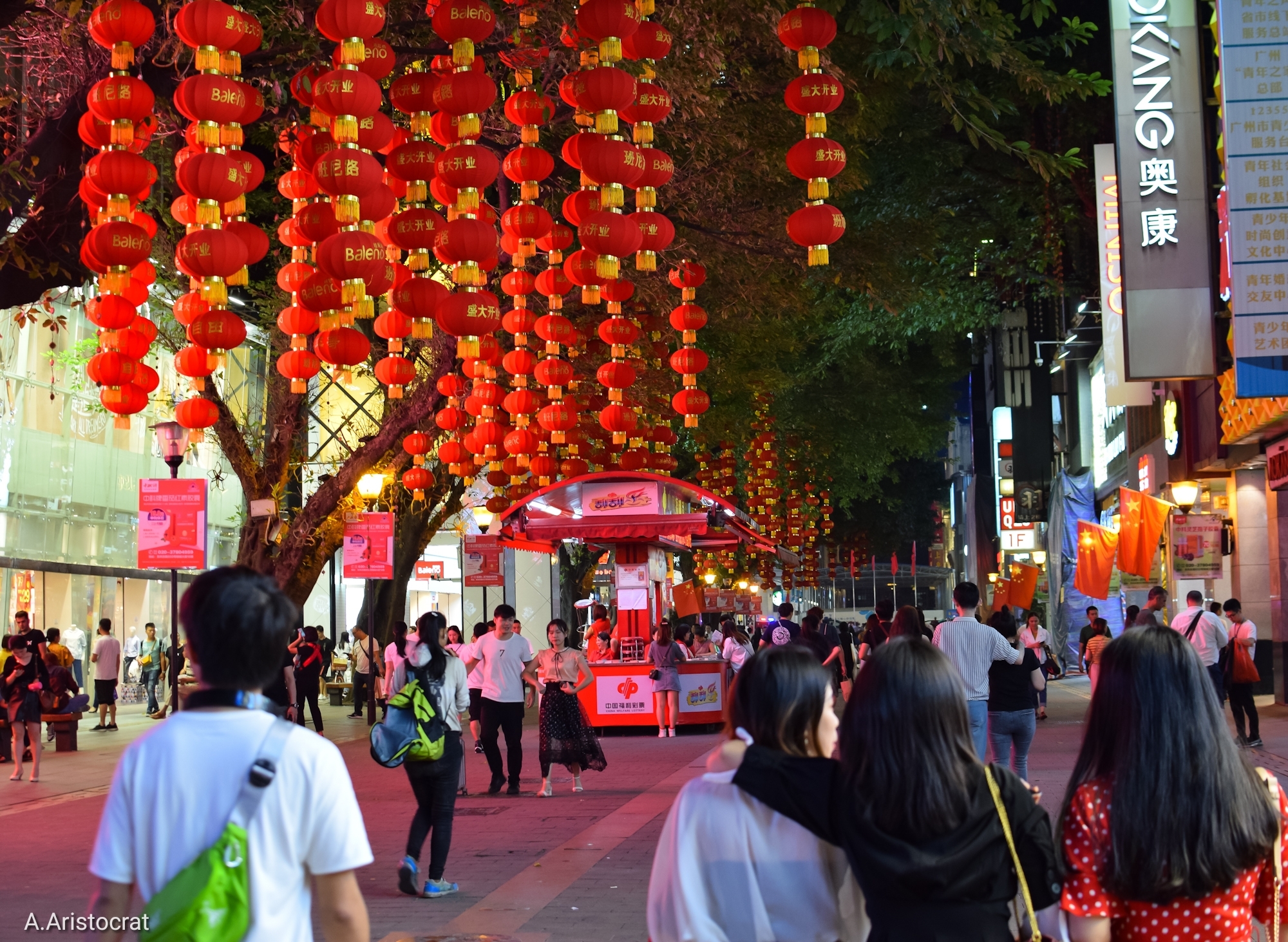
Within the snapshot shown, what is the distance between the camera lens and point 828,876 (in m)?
3.51

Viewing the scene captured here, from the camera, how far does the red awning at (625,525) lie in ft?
74.8

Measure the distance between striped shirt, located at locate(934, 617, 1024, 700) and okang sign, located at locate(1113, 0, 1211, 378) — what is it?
6594 millimetres

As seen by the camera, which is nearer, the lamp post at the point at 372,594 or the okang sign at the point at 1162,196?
the okang sign at the point at 1162,196

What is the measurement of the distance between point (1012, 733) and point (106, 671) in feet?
60.0

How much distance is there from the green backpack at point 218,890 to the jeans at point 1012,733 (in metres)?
8.87

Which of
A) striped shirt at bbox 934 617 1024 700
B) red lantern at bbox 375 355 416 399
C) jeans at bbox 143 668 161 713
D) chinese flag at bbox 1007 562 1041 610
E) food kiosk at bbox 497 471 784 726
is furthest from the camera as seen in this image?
chinese flag at bbox 1007 562 1041 610

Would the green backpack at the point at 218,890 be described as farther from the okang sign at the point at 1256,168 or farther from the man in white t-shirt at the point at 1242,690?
the man in white t-shirt at the point at 1242,690

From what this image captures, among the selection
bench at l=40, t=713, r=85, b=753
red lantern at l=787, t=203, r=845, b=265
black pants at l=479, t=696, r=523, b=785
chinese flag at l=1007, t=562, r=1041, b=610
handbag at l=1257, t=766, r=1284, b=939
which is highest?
red lantern at l=787, t=203, r=845, b=265

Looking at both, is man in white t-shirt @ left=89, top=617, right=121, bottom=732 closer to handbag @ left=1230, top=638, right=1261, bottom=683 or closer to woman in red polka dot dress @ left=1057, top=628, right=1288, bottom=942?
handbag @ left=1230, top=638, right=1261, bottom=683

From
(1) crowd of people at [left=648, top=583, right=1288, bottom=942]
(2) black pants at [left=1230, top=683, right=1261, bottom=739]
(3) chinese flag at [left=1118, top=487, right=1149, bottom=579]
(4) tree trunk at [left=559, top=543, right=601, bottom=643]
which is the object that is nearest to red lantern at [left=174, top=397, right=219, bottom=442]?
(1) crowd of people at [left=648, top=583, right=1288, bottom=942]

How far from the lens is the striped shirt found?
1077 cm

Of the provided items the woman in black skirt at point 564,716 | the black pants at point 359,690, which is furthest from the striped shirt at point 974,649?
the black pants at point 359,690

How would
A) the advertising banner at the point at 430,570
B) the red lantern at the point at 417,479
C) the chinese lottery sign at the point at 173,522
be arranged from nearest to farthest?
the chinese lottery sign at the point at 173,522 → the red lantern at the point at 417,479 → the advertising banner at the point at 430,570

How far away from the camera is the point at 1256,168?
13.1 meters
